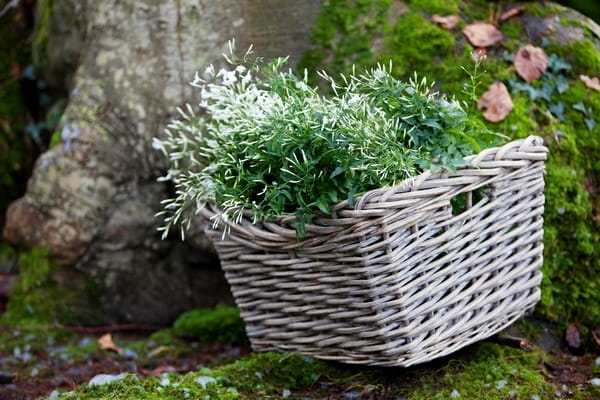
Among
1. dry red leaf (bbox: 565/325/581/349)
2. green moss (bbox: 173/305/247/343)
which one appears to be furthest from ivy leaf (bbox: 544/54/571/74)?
green moss (bbox: 173/305/247/343)

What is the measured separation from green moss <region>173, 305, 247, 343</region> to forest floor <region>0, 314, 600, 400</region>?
4cm

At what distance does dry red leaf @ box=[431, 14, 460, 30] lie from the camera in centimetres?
324

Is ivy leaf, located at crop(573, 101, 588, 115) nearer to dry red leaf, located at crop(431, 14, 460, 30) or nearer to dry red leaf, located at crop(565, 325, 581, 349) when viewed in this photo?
dry red leaf, located at crop(431, 14, 460, 30)

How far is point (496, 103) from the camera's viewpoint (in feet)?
9.87

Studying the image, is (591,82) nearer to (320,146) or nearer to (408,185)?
(408,185)

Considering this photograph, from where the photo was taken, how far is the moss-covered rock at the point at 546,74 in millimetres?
2910

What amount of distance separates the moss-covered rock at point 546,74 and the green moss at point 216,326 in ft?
4.16

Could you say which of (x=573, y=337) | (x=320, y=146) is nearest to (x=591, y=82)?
(x=573, y=337)

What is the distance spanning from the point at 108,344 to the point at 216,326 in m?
0.53

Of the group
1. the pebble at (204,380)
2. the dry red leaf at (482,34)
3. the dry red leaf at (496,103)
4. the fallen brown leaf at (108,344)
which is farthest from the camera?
the fallen brown leaf at (108,344)

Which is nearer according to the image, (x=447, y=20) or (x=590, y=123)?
(x=590, y=123)

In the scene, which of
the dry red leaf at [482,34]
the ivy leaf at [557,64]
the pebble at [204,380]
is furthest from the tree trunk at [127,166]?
the ivy leaf at [557,64]

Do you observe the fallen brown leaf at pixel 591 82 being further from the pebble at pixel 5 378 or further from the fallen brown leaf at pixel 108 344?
the pebble at pixel 5 378

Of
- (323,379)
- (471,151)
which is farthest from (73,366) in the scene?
(471,151)
